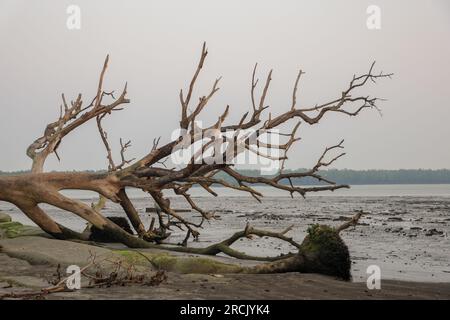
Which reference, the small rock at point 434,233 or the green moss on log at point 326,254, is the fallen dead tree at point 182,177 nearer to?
the green moss on log at point 326,254

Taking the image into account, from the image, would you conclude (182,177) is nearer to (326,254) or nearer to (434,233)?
(326,254)

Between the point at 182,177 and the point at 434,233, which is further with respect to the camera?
the point at 434,233

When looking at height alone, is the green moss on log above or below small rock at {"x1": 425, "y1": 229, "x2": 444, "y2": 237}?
above

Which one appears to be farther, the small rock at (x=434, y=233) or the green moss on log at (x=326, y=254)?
the small rock at (x=434, y=233)

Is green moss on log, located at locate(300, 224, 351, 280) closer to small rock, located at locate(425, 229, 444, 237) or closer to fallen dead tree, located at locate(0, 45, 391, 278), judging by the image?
fallen dead tree, located at locate(0, 45, 391, 278)

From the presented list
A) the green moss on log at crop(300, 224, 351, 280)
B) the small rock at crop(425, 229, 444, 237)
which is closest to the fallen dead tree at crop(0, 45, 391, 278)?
the green moss on log at crop(300, 224, 351, 280)

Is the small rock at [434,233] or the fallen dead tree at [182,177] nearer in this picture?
the fallen dead tree at [182,177]

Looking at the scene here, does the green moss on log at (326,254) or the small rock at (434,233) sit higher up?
the green moss on log at (326,254)

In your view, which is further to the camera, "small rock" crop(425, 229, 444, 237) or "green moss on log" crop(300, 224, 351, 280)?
"small rock" crop(425, 229, 444, 237)

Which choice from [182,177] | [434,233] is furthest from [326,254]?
[434,233]

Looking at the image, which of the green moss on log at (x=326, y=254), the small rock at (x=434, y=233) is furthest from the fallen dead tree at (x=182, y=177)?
the small rock at (x=434, y=233)

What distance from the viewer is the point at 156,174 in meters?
13.1

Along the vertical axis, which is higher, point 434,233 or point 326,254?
point 326,254
